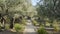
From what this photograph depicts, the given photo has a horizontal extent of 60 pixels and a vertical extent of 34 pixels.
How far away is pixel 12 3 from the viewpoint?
1956 centimetres

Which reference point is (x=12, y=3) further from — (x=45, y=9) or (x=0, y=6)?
(x=45, y=9)

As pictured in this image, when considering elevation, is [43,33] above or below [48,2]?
below

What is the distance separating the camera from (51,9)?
16.3 meters

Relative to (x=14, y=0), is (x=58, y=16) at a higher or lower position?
lower

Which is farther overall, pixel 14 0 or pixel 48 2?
pixel 14 0

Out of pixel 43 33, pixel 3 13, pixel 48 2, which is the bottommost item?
Result: pixel 43 33

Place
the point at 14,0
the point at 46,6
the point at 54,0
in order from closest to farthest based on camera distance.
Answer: the point at 54,0
the point at 46,6
the point at 14,0

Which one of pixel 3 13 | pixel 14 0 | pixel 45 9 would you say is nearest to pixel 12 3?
pixel 14 0

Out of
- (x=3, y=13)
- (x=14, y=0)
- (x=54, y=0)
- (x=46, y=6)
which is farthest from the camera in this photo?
(x=3, y=13)

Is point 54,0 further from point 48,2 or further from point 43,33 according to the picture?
point 43,33

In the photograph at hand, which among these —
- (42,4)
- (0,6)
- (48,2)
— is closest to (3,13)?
(0,6)

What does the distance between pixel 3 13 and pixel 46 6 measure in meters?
6.07

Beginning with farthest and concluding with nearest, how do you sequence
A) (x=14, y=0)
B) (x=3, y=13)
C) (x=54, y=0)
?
(x=3, y=13), (x=14, y=0), (x=54, y=0)

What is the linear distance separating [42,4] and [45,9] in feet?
3.44
